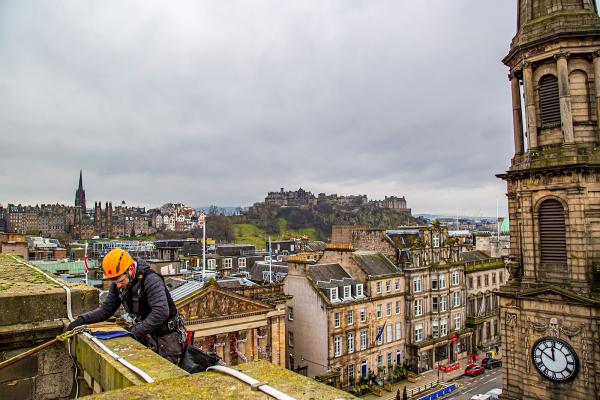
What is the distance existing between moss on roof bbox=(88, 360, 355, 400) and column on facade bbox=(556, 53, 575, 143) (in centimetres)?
1995

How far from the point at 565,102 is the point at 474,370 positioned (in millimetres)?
32885

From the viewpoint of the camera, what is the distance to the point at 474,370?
140 feet

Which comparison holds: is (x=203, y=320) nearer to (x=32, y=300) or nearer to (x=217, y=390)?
(x=32, y=300)

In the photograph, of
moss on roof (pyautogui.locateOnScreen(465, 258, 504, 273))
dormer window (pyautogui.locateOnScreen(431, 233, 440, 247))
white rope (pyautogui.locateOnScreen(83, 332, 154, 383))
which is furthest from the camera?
moss on roof (pyautogui.locateOnScreen(465, 258, 504, 273))

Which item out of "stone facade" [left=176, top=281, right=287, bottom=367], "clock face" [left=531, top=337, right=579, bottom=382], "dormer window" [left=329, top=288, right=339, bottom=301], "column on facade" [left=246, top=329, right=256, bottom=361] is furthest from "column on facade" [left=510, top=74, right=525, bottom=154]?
"column on facade" [left=246, top=329, right=256, bottom=361]

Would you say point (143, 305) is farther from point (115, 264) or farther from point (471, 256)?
point (471, 256)

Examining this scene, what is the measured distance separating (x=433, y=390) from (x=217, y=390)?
3923cm

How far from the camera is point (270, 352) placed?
30047 mm

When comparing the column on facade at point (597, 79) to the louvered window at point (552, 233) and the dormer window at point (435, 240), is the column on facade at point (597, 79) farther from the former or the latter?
the dormer window at point (435, 240)

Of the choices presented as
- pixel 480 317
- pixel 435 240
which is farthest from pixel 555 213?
pixel 480 317

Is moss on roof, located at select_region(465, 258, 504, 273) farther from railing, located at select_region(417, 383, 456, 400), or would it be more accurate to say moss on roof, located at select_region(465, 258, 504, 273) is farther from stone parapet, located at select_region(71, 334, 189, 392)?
stone parapet, located at select_region(71, 334, 189, 392)

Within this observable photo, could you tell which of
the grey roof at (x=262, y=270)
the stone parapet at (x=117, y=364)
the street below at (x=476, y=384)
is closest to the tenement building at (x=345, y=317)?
the grey roof at (x=262, y=270)

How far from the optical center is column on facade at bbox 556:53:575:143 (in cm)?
1889

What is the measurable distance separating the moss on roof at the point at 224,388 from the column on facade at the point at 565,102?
65.5 ft
